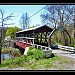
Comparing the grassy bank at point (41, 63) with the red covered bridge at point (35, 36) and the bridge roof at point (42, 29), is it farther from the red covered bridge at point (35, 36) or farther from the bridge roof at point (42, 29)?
the red covered bridge at point (35, 36)

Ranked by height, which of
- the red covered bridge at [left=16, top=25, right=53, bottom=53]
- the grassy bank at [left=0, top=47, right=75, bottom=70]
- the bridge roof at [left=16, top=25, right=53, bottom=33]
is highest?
the bridge roof at [left=16, top=25, right=53, bottom=33]

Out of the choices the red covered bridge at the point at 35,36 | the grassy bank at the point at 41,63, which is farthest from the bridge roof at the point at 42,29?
the grassy bank at the point at 41,63

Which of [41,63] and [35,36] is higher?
[35,36]

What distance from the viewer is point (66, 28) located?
40.5 feet

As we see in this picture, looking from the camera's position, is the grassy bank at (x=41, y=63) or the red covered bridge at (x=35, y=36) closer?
the grassy bank at (x=41, y=63)

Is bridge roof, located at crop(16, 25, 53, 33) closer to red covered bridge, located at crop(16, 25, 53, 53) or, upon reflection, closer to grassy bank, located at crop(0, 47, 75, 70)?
red covered bridge, located at crop(16, 25, 53, 53)

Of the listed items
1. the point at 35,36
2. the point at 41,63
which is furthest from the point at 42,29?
the point at 41,63

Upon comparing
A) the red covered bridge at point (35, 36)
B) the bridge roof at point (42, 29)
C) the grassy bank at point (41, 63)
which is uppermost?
the bridge roof at point (42, 29)

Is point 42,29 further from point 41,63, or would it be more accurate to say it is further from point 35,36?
point 41,63

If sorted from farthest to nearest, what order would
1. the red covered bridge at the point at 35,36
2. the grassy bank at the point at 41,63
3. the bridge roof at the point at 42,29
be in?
1. the red covered bridge at the point at 35,36
2. the bridge roof at the point at 42,29
3. the grassy bank at the point at 41,63

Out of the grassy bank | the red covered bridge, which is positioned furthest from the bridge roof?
the grassy bank
